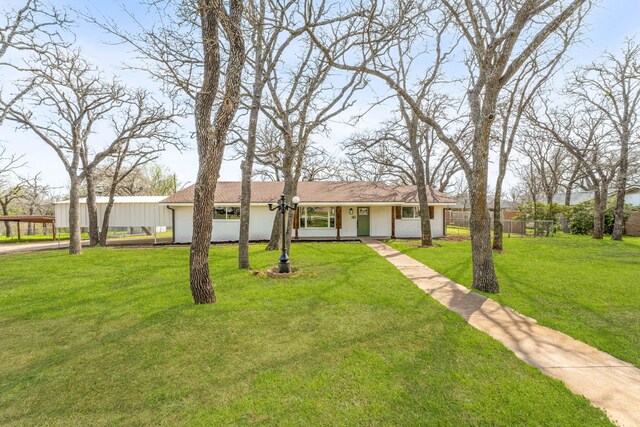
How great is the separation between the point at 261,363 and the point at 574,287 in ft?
25.5

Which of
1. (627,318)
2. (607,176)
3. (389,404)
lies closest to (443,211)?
(607,176)

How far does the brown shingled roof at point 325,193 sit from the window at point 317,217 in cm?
77

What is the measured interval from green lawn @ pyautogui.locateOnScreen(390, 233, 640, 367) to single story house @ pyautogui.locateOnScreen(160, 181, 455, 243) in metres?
6.32

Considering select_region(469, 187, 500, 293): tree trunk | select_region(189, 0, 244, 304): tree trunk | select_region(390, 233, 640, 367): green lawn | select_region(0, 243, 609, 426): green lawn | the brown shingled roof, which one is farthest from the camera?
the brown shingled roof

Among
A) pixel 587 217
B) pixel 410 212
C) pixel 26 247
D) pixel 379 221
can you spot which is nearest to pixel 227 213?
pixel 379 221

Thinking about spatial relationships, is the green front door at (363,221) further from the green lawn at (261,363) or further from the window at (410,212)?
the green lawn at (261,363)

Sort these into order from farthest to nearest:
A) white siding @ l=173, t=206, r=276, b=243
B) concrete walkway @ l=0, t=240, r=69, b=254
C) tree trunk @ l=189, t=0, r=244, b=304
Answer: white siding @ l=173, t=206, r=276, b=243 → concrete walkway @ l=0, t=240, r=69, b=254 → tree trunk @ l=189, t=0, r=244, b=304

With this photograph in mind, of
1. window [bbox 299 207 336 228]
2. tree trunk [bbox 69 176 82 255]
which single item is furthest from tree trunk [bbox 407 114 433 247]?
tree trunk [bbox 69 176 82 255]

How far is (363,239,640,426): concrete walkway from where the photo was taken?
297cm

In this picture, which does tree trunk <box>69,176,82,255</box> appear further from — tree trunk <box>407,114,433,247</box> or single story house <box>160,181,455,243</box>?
tree trunk <box>407,114,433,247</box>

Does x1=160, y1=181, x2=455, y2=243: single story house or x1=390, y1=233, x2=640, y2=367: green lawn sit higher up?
x1=160, y1=181, x2=455, y2=243: single story house

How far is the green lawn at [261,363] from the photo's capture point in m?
2.75

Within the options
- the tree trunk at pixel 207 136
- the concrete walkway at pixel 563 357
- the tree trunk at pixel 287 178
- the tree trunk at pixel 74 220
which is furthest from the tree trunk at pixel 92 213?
the concrete walkway at pixel 563 357

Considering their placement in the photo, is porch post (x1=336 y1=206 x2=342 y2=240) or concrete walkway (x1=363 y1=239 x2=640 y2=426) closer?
concrete walkway (x1=363 y1=239 x2=640 y2=426)
